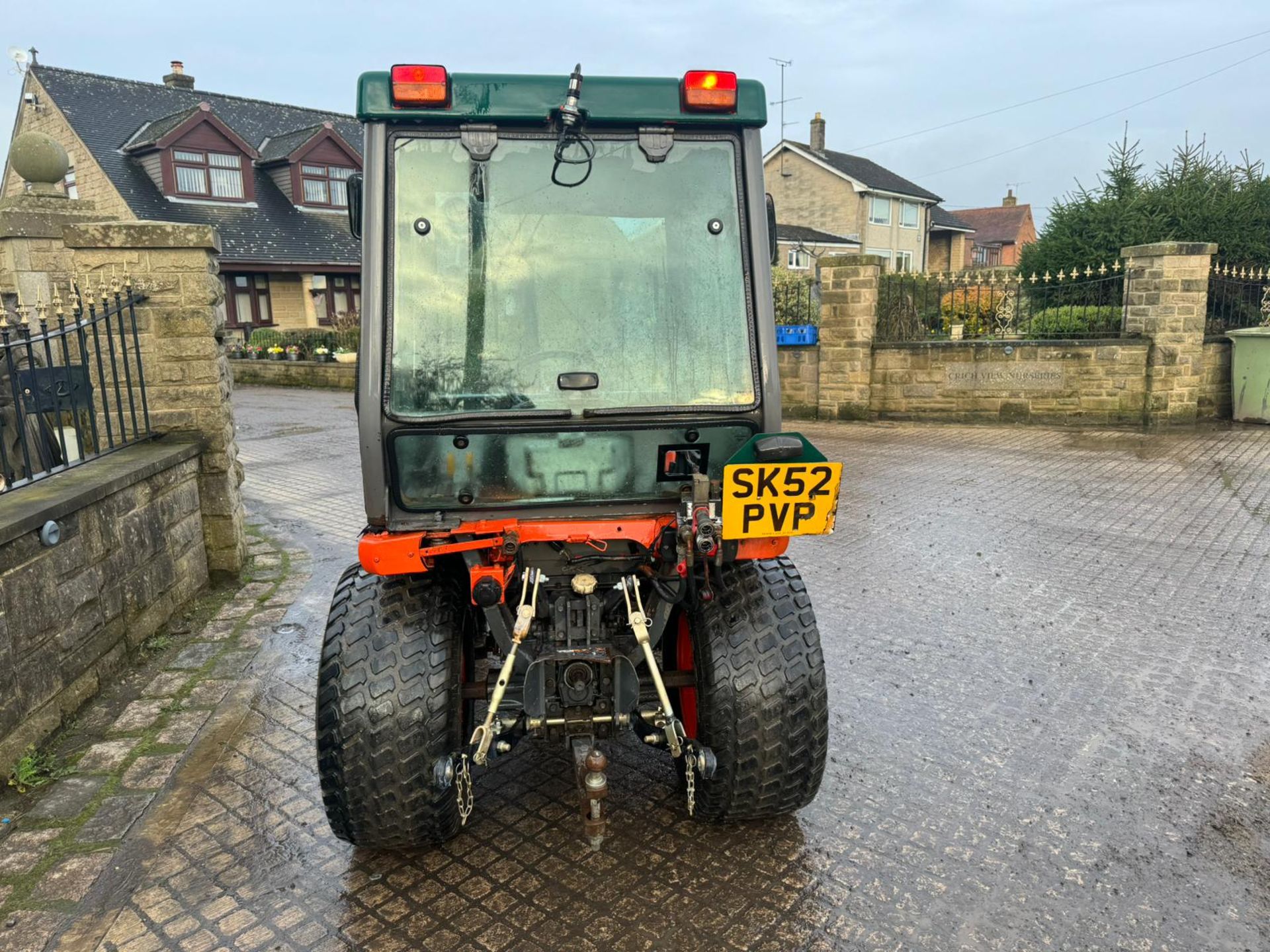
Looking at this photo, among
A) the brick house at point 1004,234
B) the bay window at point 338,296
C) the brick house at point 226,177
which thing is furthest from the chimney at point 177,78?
the brick house at point 1004,234

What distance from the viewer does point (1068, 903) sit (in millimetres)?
2889

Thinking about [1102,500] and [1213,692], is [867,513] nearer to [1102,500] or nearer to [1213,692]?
[1102,500]

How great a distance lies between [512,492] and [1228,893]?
107 inches

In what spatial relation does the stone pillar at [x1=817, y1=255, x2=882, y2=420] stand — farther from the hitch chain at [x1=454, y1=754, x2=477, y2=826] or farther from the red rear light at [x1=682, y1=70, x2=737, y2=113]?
the hitch chain at [x1=454, y1=754, x2=477, y2=826]

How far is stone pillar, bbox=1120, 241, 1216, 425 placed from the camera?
1191 centimetres

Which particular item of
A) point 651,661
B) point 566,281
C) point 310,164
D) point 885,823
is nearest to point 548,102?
point 566,281

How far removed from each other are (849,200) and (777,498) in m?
37.3

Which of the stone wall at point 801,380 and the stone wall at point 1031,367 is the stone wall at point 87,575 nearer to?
the stone wall at point 1031,367

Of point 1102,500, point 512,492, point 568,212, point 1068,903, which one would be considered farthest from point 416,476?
point 1102,500

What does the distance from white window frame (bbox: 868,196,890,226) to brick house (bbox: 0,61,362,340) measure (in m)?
20.5

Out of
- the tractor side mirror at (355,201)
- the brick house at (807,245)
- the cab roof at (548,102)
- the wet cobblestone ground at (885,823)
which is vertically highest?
the brick house at (807,245)

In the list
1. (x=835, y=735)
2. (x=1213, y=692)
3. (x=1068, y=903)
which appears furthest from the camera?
(x=1213, y=692)

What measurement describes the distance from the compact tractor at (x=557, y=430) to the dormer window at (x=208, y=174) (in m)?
28.7

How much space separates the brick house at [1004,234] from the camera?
5431 cm
